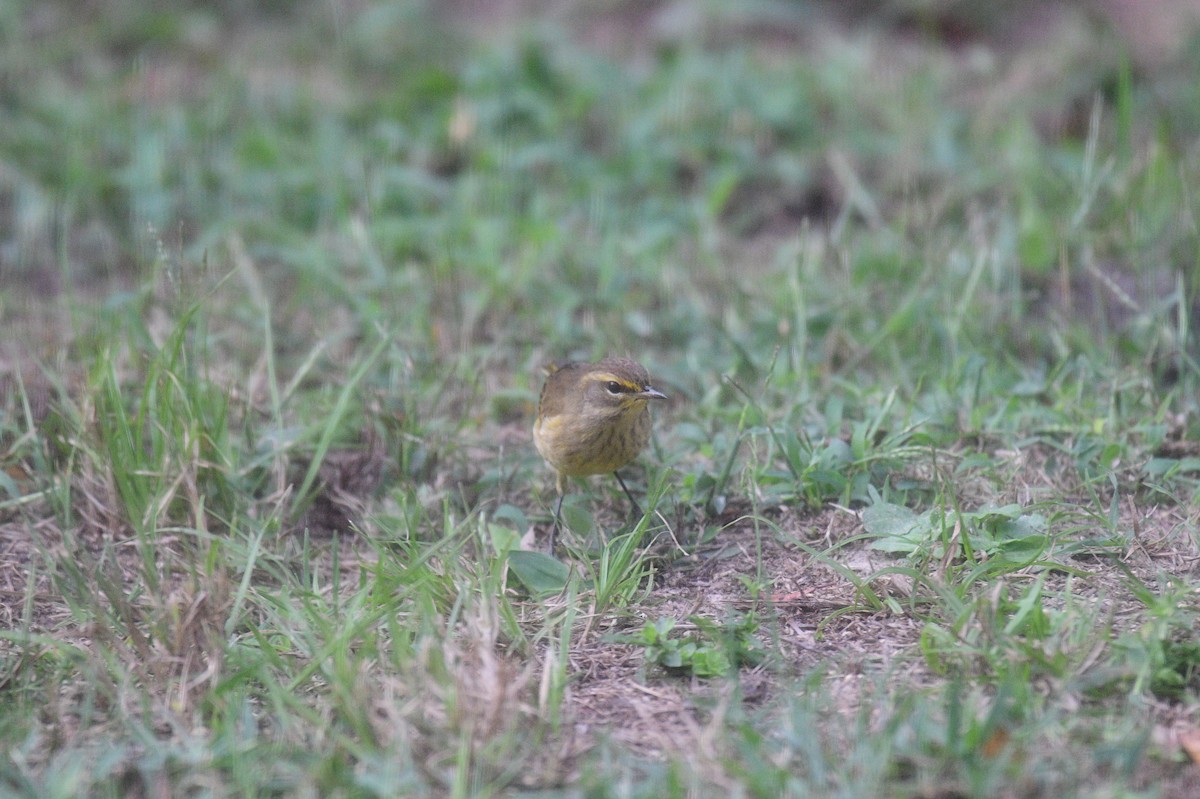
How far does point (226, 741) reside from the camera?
331cm

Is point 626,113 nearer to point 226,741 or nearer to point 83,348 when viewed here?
point 83,348

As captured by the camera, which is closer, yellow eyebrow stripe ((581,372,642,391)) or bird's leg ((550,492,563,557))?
bird's leg ((550,492,563,557))

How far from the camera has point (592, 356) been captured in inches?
235

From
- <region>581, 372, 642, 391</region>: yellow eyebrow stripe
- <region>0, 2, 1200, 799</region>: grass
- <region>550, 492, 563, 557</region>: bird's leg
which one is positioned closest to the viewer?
<region>0, 2, 1200, 799</region>: grass

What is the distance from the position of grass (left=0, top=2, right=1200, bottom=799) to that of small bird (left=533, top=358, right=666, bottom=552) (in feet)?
0.75

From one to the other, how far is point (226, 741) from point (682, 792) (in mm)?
1234

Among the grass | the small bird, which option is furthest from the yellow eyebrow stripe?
the grass

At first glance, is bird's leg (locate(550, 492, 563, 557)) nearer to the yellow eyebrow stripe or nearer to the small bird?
the small bird

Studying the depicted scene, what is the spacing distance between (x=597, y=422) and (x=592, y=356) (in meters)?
1.33

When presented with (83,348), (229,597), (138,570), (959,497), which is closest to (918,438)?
(959,497)

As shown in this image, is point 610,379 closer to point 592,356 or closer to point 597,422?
point 597,422

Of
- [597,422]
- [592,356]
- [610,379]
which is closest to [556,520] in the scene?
[597,422]

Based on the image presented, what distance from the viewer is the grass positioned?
336 cm

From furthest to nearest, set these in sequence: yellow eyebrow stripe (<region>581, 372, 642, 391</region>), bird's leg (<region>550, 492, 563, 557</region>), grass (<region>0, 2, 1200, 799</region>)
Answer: yellow eyebrow stripe (<region>581, 372, 642, 391</region>)
bird's leg (<region>550, 492, 563, 557</region>)
grass (<region>0, 2, 1200, 799</region>)
